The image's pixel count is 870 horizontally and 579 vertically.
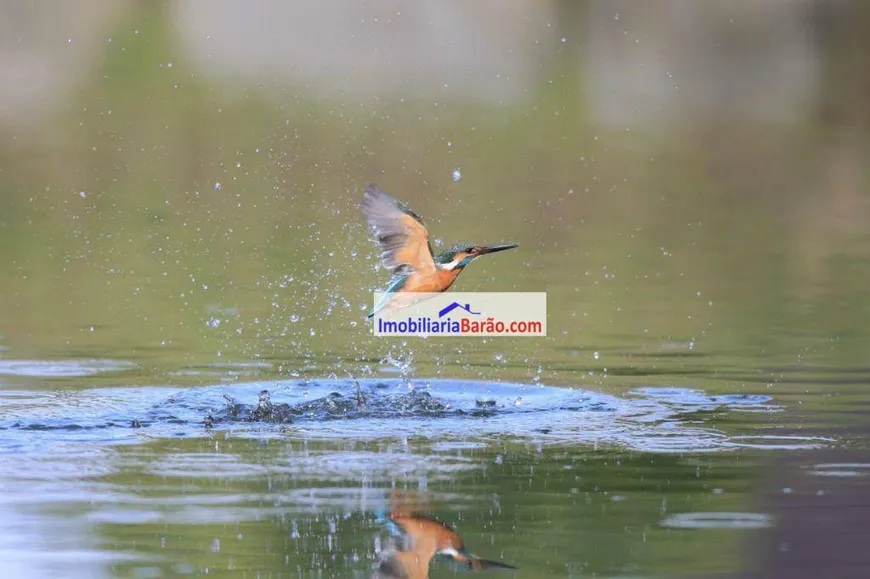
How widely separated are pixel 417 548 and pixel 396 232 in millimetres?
2371

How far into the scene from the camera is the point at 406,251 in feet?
22.9

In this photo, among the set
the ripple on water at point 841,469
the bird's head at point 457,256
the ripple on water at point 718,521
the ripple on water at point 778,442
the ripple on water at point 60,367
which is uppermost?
the bird's head at point 457,256

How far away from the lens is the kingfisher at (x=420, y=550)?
14.7 ft

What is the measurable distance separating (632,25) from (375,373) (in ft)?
46.6

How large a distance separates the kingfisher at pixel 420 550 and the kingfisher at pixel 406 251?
1896 mm

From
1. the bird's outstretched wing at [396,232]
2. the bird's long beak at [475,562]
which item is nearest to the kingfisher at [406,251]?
the bird's outstretched wing at [396,232]

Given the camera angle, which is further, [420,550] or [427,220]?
[427,220]

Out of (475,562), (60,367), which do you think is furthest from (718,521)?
(60,367)

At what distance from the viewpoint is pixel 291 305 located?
34.4 ft

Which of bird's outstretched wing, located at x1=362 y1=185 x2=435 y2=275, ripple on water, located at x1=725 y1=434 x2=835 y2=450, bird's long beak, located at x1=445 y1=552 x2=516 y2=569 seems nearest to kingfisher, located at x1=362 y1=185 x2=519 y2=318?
bird's outstretched wing, located at x1=362 y1=185 x2=435 y2=275

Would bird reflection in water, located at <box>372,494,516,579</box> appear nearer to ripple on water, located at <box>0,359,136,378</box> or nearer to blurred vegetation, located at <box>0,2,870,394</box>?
blurred vegetation, located at <box>0,2,870,394</box>

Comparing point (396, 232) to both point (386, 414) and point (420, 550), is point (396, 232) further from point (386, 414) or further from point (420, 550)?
point (420, 550)

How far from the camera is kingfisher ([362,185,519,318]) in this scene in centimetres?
682

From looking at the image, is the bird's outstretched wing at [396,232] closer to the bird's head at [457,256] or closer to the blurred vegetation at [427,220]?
the bird's head at [457,256]
